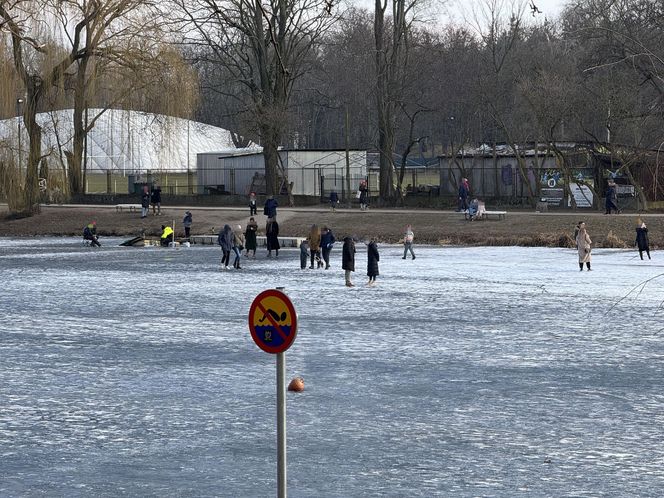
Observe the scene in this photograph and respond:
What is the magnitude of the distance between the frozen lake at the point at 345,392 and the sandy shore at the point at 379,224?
14.9 meters

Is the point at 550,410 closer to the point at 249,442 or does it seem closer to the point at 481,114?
the point at 249,442

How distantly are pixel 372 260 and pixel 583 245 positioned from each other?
6977 millimetres

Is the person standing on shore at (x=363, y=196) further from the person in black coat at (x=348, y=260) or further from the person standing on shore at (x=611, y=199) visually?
the person in black coat at (x=348, y=260)

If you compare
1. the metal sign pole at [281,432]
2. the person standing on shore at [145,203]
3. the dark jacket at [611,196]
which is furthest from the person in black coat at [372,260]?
the person standing on shore at [145,203]

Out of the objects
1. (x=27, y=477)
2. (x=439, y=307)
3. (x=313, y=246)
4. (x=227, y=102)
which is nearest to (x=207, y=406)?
(x=27, y=477)

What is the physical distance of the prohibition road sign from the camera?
28.6 ft

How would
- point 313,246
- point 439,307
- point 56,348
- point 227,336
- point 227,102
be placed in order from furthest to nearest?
point 227,102 → point 313,246 → point 439,307 → point 227,336 → point 56,348

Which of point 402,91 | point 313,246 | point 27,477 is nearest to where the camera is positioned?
point 27,477

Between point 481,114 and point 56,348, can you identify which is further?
point 481,114

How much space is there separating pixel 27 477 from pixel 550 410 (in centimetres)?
641

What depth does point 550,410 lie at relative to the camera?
14.7 m

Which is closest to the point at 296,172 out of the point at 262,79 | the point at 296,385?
the point at 262,79

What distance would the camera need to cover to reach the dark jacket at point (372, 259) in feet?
→ 97.0

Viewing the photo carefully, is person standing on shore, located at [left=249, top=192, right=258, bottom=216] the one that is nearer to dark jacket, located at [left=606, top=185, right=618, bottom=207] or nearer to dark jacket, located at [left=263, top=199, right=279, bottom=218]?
dark jacket, located at [left=263, top=199, right=279, bottom=218]
